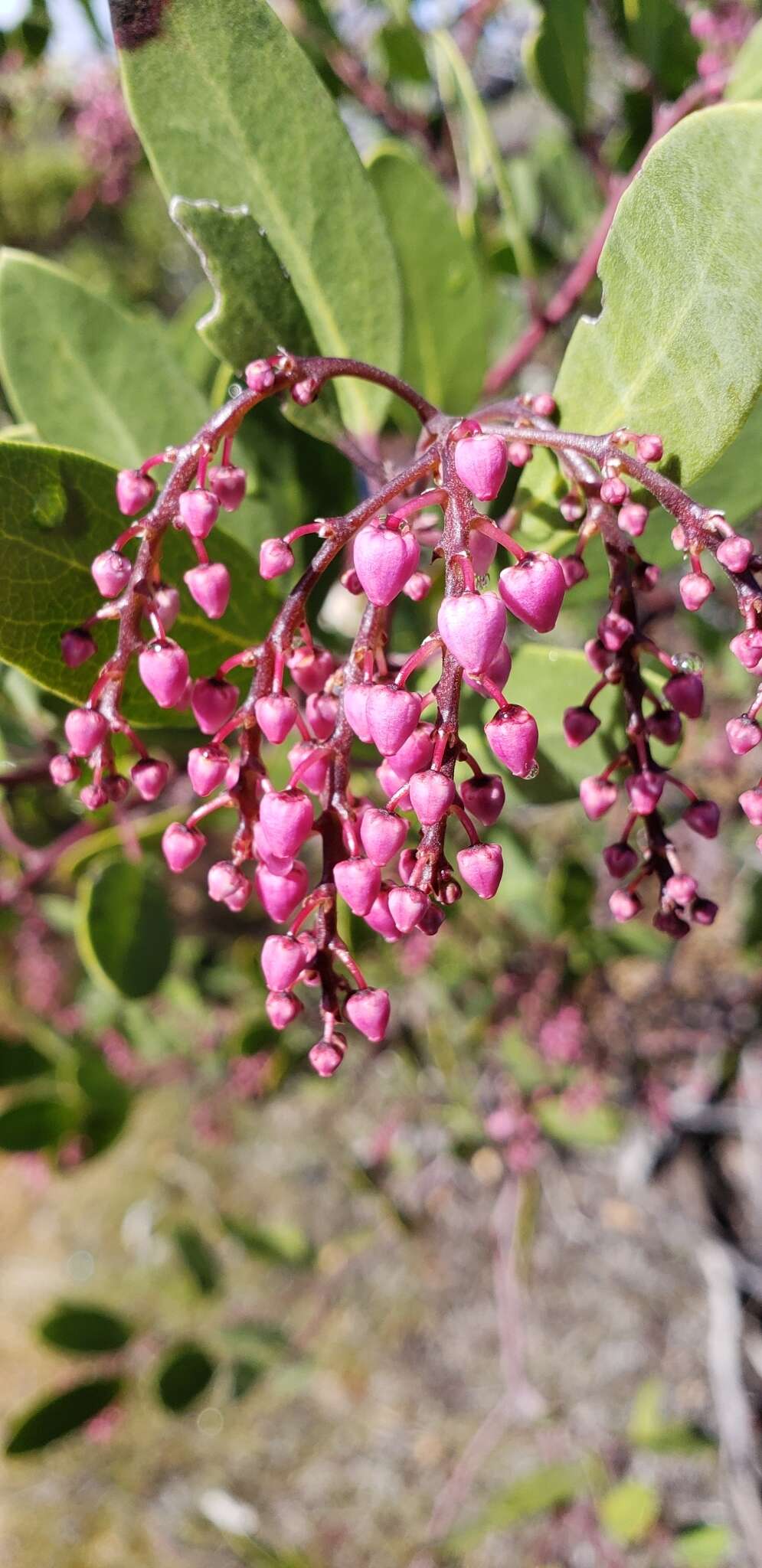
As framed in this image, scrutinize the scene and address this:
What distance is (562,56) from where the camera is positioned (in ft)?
3.22

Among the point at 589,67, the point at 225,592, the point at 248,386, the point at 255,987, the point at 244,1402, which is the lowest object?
the point at 244,1402

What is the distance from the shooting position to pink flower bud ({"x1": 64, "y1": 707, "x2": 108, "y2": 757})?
53cm

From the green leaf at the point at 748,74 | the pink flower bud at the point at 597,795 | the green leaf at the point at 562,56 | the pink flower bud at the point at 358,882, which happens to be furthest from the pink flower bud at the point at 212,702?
the green leaf at the point at 562,56

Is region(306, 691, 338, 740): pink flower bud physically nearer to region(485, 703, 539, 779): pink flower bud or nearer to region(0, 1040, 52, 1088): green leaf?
region(485, 703, 539, 779): pink flower bud

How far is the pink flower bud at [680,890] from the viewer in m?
0.58

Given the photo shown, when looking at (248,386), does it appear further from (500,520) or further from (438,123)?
(438,123)

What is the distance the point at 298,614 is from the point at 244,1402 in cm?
249

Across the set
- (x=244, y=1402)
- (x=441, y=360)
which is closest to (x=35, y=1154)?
(x=244, y=1402)

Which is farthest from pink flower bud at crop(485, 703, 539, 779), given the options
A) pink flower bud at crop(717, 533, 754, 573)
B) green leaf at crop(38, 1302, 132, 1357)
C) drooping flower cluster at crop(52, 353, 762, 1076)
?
green leaf at crop(38, 1302, 132, 1357)

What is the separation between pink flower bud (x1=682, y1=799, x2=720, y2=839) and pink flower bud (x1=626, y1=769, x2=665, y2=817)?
6cm

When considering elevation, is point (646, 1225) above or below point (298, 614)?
below

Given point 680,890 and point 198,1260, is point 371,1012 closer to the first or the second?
point 680,890

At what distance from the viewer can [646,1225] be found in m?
2.16

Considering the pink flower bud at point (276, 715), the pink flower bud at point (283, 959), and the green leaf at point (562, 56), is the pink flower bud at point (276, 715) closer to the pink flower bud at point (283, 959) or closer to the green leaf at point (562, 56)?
the pink flower bud at point (283, 959)
